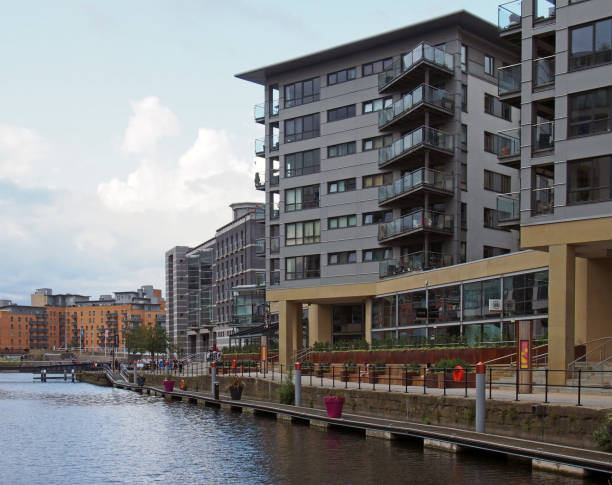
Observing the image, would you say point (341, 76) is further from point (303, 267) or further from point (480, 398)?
point (480, 398)

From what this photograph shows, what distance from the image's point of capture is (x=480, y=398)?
23359 mm

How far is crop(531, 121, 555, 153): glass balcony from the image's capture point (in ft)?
116

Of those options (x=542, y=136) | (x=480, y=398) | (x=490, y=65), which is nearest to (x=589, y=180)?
(x=542, y=136)

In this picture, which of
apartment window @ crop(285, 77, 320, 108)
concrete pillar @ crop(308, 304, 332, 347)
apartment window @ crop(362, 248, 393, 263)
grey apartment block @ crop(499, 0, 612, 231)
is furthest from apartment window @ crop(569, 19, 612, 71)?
concrete pillar @ crop(308, 304, 332, 347)

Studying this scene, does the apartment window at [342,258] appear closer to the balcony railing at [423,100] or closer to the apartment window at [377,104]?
the balcony railing at [423,100]

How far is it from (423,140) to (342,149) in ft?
35.0

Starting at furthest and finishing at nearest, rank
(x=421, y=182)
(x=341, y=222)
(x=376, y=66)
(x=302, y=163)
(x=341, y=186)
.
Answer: (x=302, y=163)
(x=341, y=186)
(x=341, y=222)
(x=376, y=66)
(x=421, y=182)

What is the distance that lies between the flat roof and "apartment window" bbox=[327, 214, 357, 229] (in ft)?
42.5

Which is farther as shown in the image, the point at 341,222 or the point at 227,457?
the point at 341,222

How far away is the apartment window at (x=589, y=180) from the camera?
32219 mm

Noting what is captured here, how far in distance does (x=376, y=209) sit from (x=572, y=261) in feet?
91.6

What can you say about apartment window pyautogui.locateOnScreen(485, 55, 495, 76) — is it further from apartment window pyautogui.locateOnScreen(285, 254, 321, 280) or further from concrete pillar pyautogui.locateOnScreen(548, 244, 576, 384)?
concrete pillar pyautogui.locateOnScreen(548, 244, 576, 384)

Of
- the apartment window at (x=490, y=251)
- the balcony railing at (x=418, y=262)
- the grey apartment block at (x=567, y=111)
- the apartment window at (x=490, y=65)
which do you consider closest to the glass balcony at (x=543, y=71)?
the grey apartment block at (x=567, y=111)

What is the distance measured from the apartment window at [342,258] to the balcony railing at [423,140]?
8.65 metres
